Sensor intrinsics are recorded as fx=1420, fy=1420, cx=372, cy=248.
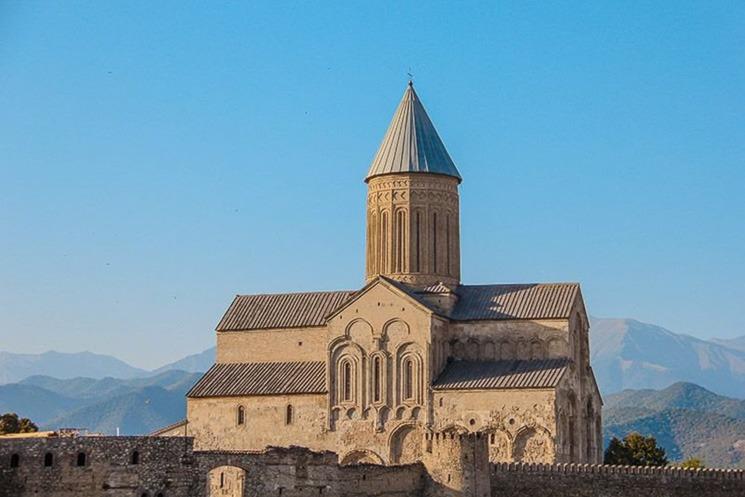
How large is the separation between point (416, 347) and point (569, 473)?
10.3 meters

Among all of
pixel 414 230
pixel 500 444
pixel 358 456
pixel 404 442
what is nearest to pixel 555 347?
pixel 500 444

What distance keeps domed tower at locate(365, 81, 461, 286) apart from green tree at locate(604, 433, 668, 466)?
31.6 ft

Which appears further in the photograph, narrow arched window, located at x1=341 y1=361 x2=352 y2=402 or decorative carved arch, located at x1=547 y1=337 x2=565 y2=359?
narrow arched window, located at x1=341 y1=361 x2=352 y2=402

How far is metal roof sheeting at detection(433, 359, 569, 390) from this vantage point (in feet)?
170

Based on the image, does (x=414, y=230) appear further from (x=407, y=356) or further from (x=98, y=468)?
(x=98, y=468)

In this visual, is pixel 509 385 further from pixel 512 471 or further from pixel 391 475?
pixel 391 475

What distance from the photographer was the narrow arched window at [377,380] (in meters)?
54.1

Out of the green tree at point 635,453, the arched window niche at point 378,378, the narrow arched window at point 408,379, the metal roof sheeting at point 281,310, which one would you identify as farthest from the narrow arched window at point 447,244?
the green tree at point 635,453

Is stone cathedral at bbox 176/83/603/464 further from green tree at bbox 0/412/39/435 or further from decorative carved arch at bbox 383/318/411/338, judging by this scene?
green tree at bbox 0/412/39/435

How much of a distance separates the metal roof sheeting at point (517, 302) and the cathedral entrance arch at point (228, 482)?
1763 cm

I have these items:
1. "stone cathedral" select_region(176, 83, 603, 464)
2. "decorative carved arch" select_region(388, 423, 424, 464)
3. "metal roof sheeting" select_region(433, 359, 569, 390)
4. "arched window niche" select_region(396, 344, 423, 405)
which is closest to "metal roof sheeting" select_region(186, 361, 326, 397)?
"stone cathedral" select_region(176, 83, 603, 464)

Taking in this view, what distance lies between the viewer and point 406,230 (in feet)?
188

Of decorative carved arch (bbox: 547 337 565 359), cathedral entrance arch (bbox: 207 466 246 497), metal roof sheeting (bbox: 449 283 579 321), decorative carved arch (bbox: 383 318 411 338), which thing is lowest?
cathedral entrance arch (bbox: 207 466 246 497)

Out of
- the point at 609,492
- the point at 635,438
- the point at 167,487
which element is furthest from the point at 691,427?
the point at 167,487
